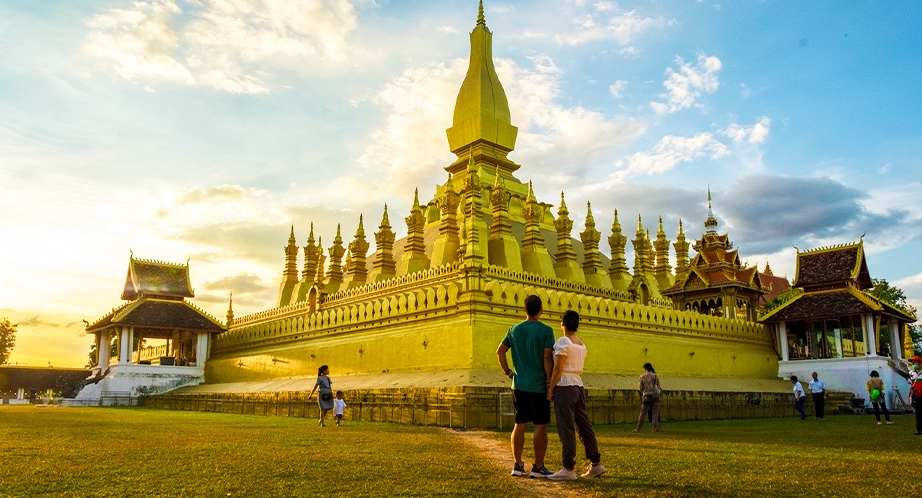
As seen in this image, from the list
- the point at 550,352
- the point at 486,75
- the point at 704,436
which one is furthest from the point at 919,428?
the point at 486,75

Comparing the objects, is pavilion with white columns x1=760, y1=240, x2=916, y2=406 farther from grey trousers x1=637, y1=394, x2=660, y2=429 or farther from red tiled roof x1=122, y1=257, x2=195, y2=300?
red tiled roof x1=122, y1=257, x2=195, y2=300

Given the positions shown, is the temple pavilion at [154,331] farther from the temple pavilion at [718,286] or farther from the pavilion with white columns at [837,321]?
the pavilion with white columns at [837,321]

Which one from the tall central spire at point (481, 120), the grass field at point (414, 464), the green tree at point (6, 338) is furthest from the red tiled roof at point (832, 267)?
the green tree at point (6, 338)

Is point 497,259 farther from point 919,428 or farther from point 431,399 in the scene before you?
point 919,428

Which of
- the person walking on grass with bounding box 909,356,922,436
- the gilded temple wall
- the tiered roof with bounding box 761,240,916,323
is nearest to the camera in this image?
the person walking on grass with bounding box 909,356,922,436

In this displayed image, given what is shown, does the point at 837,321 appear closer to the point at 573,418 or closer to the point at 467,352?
the point at 467,352

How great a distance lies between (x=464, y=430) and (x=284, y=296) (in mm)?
19804

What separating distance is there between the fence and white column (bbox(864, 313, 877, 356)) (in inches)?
137

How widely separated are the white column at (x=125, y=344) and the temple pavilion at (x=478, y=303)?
9.61ft

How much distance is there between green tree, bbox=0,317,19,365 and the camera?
157ft

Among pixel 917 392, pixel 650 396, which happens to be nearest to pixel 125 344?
pixel 650 396

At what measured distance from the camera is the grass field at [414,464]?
→ 6.20m

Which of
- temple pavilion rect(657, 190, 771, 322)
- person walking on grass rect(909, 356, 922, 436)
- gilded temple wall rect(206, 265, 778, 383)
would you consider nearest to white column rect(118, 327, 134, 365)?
gilded temple wall rect(206, 265, 778, 383)

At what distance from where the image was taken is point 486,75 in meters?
32.5
